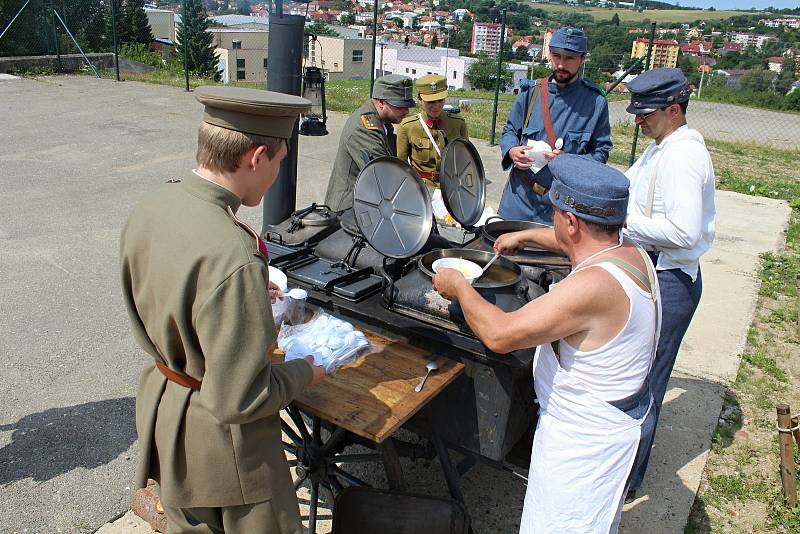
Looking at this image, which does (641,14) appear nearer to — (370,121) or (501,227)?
(370,121)

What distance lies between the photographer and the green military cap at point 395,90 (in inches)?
166

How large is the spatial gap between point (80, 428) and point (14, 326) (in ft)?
4.87

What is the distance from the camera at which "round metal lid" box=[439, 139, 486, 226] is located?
334cm

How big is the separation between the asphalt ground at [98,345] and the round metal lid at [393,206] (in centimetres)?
136

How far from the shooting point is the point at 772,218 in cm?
885

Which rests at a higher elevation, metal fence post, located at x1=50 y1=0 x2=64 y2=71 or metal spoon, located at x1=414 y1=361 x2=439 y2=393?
metal fence post, located at x1=50 y1=0 x2=64 y2=71

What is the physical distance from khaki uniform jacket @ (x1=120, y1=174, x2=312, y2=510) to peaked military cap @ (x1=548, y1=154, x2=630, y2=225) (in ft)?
2.98

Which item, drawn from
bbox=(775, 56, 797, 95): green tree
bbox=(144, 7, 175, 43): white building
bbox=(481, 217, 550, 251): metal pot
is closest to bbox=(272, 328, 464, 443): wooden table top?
bbox=(481, 217, 550, 251): metal pot

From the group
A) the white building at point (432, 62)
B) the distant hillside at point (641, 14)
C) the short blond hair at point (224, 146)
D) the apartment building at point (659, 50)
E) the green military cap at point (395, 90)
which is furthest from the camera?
the distant hillside at point (641, 14)

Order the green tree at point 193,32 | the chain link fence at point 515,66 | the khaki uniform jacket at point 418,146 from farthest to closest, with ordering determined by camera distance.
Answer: the green tree at point 193,32
the chain link fence at point 515,66
the khaki uniform jacket at point 418,146

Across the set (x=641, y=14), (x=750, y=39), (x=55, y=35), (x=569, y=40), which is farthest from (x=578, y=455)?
(x=641, y=14)

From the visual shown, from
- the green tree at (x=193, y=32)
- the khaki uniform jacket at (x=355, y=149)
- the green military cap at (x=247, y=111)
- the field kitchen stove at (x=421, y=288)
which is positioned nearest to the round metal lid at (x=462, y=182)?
the field kitchen stove at (x=421, y=288)

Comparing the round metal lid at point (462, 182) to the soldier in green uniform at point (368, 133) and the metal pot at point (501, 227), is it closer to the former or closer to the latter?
the metal pot at point (501, 227)

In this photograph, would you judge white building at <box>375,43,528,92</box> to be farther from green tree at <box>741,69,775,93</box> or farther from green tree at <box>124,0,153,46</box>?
green tree at <box>124,0,153,46</box>
